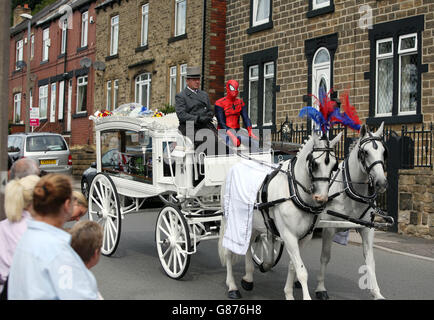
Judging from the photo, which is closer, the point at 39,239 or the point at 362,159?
the point at 39,239

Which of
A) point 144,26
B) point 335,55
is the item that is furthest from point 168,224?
point 144,26

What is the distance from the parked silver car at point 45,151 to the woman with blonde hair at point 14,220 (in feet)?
54.0

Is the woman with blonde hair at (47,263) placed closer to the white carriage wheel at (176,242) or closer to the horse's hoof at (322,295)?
the horse's hoof at (322,295)

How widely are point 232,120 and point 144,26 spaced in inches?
762

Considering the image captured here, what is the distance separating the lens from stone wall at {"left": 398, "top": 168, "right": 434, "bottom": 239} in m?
12.0

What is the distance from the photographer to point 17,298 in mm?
3025

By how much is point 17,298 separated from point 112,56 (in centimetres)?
2669

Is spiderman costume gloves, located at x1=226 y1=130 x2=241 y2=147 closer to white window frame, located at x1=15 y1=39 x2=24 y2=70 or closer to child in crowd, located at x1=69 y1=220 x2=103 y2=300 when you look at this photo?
child in crowd, located at x1=69 y1=220 x2=103 y2=300

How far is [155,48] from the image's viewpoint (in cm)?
2517

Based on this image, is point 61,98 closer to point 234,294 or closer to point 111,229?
point 111,229

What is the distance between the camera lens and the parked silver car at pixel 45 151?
20.1 m

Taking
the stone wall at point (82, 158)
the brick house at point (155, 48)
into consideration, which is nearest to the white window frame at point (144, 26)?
the brick house at point (155, 48)
